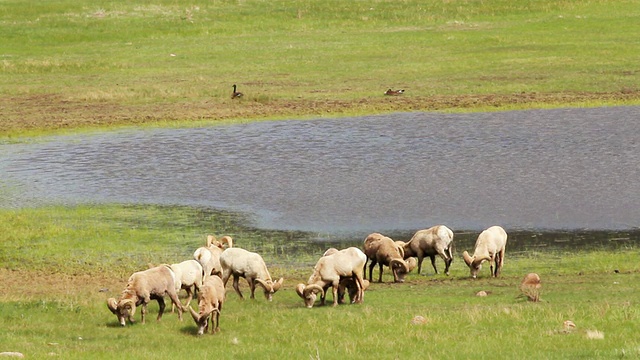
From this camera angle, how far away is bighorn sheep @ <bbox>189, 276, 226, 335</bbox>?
1941cm

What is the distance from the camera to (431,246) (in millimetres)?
25812

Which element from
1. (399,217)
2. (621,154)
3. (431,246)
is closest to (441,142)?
(621,154)

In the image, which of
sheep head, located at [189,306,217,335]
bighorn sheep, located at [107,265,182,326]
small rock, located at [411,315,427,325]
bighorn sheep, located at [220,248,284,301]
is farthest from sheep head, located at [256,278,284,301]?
small rock, located at [411,315,427,325]

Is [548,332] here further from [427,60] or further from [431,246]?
[427,60]

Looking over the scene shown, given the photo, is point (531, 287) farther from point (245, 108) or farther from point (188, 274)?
point (245, 108)

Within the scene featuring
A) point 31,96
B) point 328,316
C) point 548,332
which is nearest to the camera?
point 548,332

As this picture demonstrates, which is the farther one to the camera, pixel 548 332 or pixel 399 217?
pixel 399 217

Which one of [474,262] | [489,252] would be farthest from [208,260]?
[489,252]

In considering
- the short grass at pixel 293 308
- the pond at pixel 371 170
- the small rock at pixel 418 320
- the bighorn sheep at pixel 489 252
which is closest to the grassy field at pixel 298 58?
the pond at pixel 371 170

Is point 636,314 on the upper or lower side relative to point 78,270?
upper

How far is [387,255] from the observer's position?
25094 mm

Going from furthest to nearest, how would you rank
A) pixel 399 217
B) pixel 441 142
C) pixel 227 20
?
pixel 227 20 < pixel 441 142 < pixel 399 217

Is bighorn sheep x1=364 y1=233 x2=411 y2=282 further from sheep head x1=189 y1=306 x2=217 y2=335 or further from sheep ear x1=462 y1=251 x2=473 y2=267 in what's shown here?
sheep head x1=189 y1=306 x2=217 y2=335

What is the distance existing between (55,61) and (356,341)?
1852 inches
